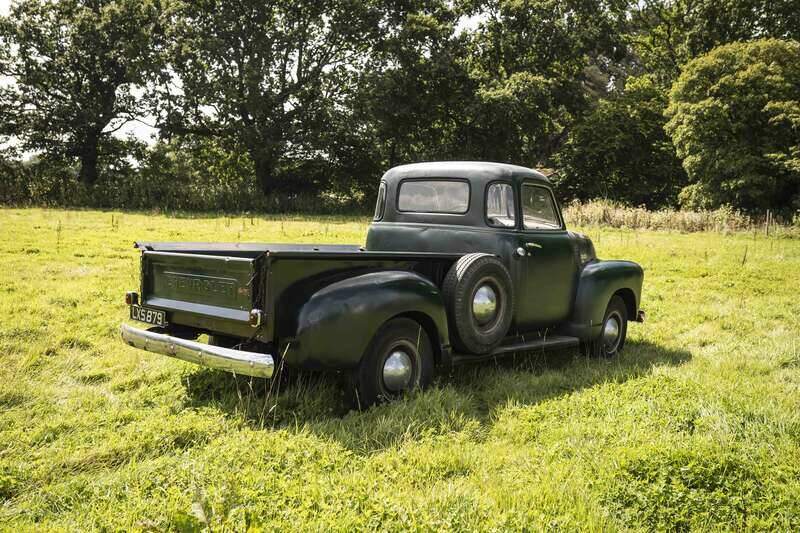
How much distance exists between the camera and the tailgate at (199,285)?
4.02 meters

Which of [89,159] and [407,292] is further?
[89,159]

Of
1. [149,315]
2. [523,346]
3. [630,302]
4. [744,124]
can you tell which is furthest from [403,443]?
[744,124]

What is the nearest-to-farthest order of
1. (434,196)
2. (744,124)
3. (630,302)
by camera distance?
(434,196) → (630,302) → (744,124)

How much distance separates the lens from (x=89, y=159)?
31453mm

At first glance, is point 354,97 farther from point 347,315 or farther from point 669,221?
point 347,315

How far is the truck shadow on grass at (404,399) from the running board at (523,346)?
0.22 metres

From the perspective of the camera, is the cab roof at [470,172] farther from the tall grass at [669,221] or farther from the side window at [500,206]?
the tall grass at [669,221]

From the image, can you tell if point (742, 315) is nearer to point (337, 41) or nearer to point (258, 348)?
point (258, 348)

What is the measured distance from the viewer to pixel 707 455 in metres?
3.55

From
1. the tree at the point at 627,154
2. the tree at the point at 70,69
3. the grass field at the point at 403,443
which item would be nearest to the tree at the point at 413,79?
the tree at the point at 627,154

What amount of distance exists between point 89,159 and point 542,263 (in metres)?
31.3

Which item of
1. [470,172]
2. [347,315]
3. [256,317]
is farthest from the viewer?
[470,172]

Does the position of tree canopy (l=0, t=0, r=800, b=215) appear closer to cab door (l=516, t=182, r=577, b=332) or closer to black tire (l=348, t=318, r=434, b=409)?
cab door (l=516, t=182, r=577, b=332)

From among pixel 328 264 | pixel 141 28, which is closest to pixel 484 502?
pixel 328 264
